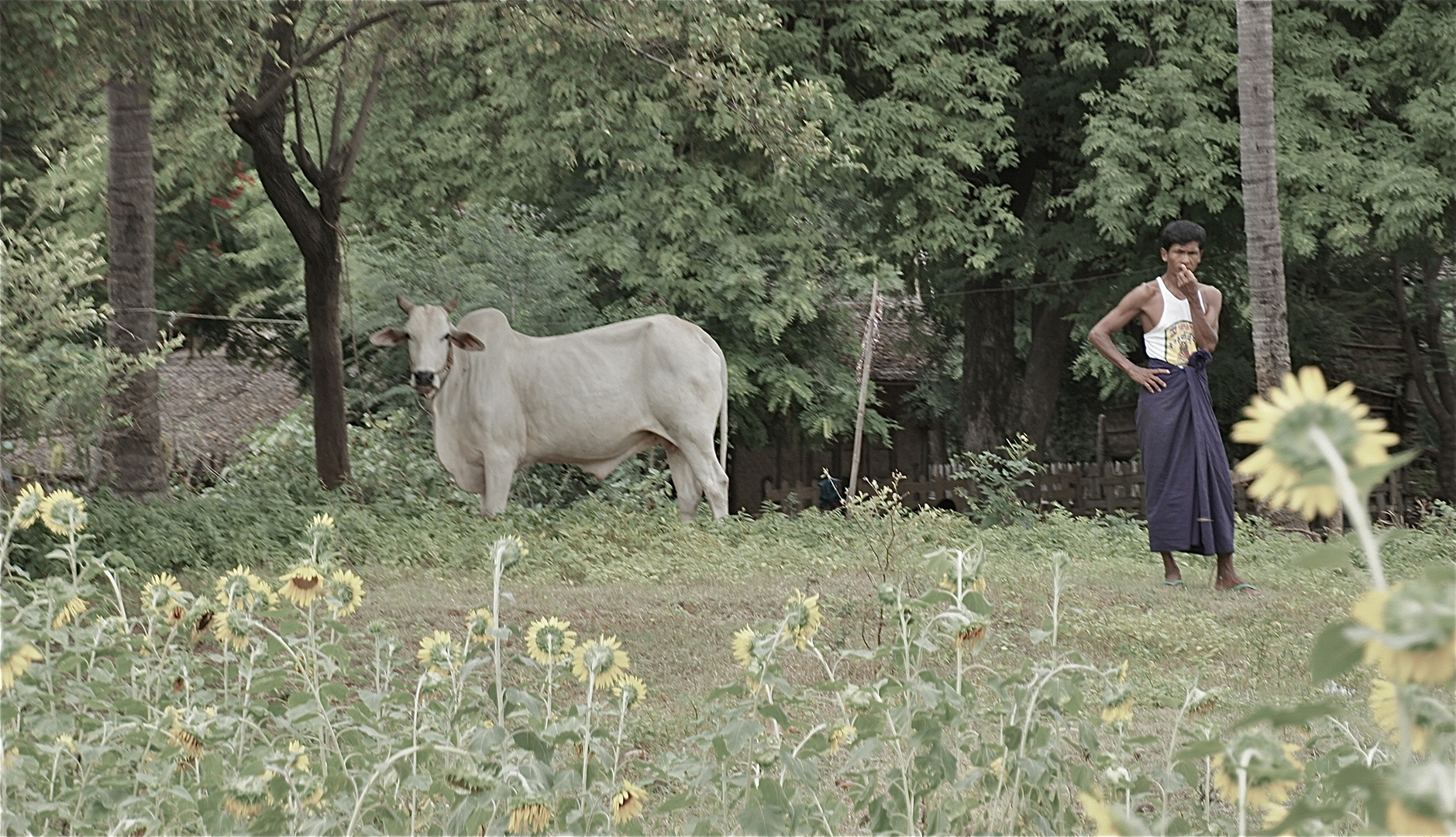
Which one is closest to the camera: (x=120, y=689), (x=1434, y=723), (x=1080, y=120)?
(x=1434, y=723)

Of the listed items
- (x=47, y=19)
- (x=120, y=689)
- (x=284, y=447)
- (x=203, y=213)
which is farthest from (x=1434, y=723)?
(x=203, y=213)

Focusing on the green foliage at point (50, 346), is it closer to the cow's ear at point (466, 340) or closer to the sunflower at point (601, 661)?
the cow's ear at point (466, 340)

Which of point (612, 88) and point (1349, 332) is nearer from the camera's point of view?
point (612, 88)

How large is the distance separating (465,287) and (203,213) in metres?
6.43

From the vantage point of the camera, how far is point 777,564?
9.08 meters

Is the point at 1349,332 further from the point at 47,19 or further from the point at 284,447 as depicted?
the point at 47,19

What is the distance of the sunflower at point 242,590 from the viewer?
3.30 metres

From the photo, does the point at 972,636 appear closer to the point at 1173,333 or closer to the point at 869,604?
the point at 869,604

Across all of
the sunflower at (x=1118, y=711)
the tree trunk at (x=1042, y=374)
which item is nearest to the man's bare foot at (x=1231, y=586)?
the sunflower at (x=1118, y=711)

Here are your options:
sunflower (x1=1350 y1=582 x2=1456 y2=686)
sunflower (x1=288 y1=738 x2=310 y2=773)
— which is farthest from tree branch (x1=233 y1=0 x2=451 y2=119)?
sunflower (x1=1350 y1=582 x2=1456 y2=686)

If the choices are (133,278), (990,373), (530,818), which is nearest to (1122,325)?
(530,818)

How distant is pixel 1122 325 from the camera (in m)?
7.97

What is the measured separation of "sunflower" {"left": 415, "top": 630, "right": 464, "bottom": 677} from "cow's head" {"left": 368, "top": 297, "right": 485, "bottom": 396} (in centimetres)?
814

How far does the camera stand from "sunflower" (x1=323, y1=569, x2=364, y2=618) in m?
3.21
